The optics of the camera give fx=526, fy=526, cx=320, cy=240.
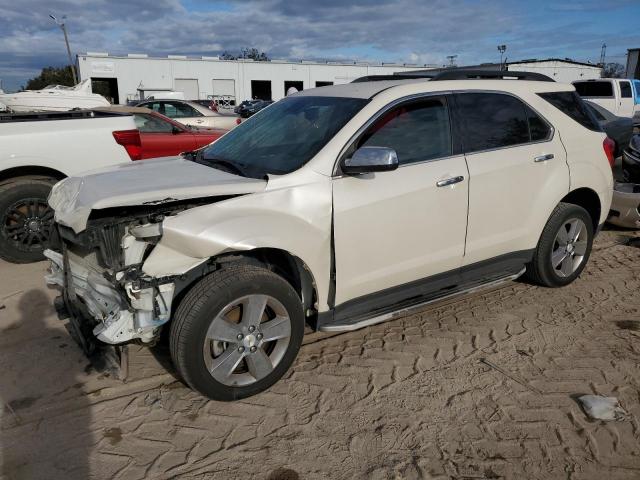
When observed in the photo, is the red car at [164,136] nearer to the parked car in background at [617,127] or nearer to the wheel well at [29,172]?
the wheel well at [29,172]

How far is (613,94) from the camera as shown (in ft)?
55.2

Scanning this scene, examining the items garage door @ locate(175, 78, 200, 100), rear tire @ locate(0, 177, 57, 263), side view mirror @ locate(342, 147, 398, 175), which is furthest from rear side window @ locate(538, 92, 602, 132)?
garage door @ locate(175, 78, 200, 100)

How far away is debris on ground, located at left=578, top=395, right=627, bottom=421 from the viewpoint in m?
3.06

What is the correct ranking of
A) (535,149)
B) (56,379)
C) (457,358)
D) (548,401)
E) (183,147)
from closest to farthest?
(548,401)
(56,379)
(457,358)
(535,149)
(183,147)

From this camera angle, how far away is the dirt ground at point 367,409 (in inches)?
108

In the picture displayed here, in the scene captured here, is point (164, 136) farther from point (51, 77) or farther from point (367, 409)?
point (51, 77)

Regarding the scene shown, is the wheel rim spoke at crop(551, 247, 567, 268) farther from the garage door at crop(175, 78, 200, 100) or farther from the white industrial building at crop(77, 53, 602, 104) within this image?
the garage door at crop(175, 78, 200, 100)

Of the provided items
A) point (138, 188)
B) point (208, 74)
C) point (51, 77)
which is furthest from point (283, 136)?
point (51, 77)

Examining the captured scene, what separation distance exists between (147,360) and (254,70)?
171 ft

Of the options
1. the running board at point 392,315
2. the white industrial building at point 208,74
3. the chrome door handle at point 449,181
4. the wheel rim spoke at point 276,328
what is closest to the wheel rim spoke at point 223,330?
the wheel rim spoke at point 276,328

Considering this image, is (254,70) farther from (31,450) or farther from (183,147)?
(31,450)

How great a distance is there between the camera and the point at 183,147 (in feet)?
26.0

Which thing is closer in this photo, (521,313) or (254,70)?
(521,313)

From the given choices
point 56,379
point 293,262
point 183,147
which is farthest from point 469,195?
point 183,147
